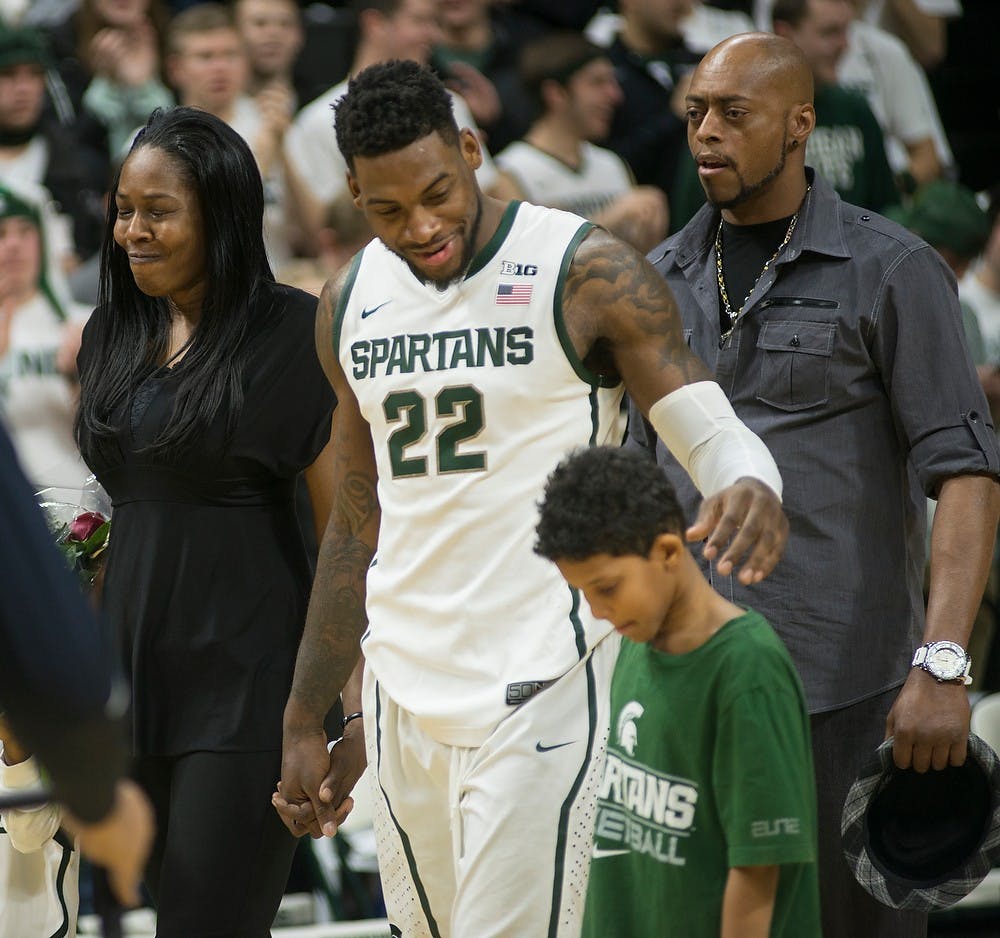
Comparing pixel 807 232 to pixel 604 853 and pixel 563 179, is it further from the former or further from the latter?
pixel 563 179

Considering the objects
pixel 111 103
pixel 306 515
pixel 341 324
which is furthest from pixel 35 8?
pixel 341 324

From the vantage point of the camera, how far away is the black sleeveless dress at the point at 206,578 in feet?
11.2

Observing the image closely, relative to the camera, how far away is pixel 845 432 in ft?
11.4

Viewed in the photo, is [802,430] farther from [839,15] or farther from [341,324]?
[839,15]

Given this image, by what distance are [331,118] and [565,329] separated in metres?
4.07

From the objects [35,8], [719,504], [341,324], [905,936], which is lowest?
[905,936]

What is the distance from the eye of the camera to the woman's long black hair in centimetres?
350

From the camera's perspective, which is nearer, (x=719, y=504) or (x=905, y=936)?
(x=719, y=504)

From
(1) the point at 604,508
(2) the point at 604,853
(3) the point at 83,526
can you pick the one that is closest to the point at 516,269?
(1) the point at 604,508

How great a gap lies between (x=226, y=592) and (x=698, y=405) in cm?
102

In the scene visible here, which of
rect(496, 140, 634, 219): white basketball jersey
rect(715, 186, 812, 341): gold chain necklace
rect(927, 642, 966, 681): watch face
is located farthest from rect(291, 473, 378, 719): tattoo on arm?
rect(496, 140, 634, 219): white basketball jersey

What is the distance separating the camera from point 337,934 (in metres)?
5.20

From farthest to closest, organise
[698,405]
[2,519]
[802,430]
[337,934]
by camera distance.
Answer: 1. [337,934]
2. [802,430]
3. [698,405]
4. [2,519]

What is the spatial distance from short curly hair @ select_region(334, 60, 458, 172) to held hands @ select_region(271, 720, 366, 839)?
1.06m
